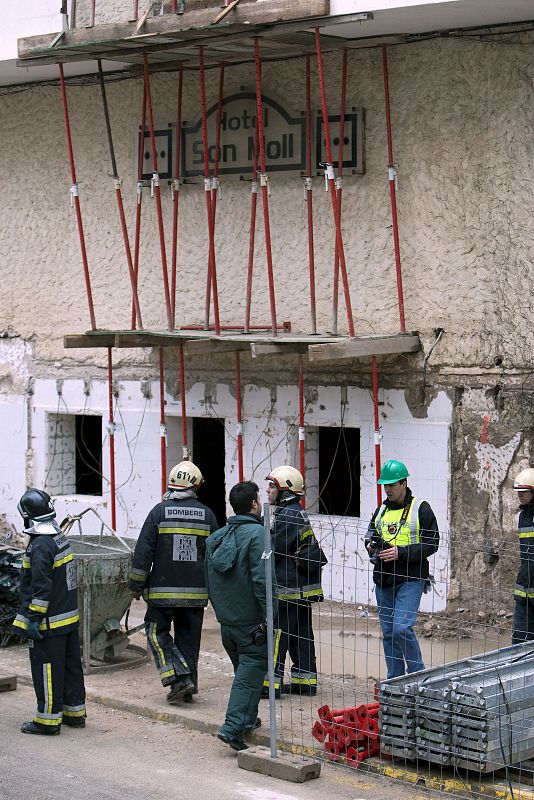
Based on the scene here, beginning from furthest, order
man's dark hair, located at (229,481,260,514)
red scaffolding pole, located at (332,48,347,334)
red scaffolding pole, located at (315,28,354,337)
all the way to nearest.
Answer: red scaffolding pole, located at (332,48,347,334) < red scaffolding pole, located at (315,28,354,337) < man's dark hair, located at (229,481,260,514)

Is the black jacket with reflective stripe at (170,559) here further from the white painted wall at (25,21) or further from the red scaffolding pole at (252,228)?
the white painted wall at (25,21)

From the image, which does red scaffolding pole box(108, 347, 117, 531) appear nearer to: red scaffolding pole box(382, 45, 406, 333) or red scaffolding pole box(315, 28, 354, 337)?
red scaffolding pole box(315, 28, 354, 337)

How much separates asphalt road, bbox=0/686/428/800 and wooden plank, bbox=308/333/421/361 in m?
3.35

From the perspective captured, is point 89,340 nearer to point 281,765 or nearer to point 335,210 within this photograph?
point 335,210

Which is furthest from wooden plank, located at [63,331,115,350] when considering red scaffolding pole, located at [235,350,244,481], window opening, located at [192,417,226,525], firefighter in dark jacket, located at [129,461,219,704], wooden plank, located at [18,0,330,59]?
firefighter in dark jacket, located at [129,461,219,704]

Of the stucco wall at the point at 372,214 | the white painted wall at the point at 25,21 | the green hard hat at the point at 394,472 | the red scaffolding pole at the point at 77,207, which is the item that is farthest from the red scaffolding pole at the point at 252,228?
the green hard hat at the point at 394,472

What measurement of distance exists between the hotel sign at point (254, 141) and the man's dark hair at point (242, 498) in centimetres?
460

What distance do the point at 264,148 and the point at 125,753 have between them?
6.52 metres

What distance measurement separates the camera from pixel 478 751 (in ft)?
24.8

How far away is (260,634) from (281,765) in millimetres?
837

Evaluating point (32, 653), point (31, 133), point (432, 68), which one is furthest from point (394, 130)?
point (32, 653)

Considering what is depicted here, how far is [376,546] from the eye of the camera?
30.4 ft

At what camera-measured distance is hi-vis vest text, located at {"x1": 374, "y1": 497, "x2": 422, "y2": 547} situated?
919cm

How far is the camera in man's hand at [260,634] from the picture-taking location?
8.47 meters
